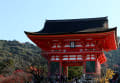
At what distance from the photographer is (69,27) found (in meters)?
19.3

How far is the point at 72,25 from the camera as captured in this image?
19.6 metres

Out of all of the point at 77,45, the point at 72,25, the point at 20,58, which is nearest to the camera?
the point at 77,45

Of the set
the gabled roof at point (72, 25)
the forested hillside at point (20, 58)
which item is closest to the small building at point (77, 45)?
the gabled roof at point (72, 25)

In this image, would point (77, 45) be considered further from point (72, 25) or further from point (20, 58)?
point (20, 58)

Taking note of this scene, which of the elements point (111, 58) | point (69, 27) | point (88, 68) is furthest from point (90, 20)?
point (111, 58)

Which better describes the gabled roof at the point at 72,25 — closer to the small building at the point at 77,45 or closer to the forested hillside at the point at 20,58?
the small building at the point at 77,45

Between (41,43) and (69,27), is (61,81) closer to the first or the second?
(41,43)

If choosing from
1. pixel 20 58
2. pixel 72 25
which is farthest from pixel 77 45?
pixel 20 58

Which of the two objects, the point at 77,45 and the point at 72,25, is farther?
the point at 72,25

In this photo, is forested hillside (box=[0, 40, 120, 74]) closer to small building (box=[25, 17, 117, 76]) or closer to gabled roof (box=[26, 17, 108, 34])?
gabled roof (box=[26, 17, 108, 34])

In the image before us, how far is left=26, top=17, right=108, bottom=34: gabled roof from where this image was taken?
18.6 m

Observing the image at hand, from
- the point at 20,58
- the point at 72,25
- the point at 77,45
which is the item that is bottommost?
the point at 20,58

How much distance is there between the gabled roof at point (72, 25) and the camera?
18.6 metres

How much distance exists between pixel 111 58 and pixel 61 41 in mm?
59111
